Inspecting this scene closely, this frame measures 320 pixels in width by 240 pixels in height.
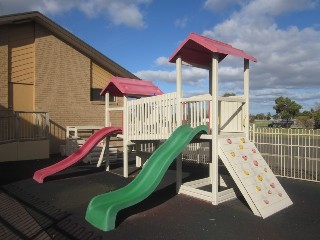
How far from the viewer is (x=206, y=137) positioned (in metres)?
7.03

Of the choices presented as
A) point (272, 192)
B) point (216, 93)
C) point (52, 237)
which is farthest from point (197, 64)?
point (52, 237)

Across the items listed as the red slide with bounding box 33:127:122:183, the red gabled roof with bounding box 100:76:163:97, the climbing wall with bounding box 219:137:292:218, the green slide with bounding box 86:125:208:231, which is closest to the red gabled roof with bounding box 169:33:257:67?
the green slide with bounding box 86:125:208:231

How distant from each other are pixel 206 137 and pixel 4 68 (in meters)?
10.6

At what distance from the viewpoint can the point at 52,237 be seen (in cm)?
477

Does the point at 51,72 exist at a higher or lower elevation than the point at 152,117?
higher

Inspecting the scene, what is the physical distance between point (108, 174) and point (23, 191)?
3085 millimetres

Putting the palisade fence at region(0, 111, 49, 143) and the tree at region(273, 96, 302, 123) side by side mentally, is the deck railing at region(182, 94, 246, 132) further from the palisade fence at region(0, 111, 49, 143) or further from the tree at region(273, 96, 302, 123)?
the tree at region(273, 96, 302, 123)

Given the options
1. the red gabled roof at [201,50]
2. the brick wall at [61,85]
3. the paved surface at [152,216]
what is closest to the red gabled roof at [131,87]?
the red gabled roof at [201,50]

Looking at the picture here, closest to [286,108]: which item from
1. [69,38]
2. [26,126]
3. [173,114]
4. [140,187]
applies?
[69,38]

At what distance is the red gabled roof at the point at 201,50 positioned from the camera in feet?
22.7

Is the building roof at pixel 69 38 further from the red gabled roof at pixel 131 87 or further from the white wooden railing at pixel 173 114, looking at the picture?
the white wooden railing at pixel 173 114

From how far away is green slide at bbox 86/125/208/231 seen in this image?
Result: 529 cm

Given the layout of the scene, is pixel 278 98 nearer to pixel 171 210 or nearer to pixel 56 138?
pixel 56 138

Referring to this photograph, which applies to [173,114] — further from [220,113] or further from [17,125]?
[17,125]
